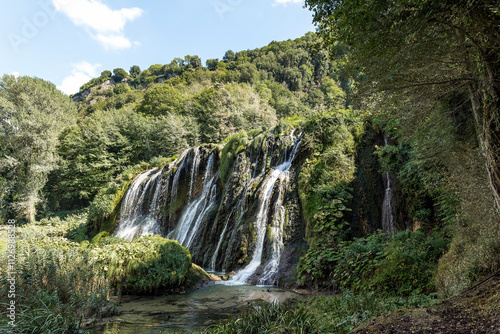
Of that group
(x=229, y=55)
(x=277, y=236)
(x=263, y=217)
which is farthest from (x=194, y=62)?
(x=277, y=236)

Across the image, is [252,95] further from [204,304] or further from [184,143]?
[204,304]

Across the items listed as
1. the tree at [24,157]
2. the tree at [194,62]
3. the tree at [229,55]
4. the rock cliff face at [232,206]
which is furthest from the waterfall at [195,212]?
the tree at [194,62]

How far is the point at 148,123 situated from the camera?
30.1 meters

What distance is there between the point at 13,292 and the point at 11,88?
38.4 meters

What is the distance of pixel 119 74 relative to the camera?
90.9 meters

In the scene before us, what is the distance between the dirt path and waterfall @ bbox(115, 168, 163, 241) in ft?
52.0

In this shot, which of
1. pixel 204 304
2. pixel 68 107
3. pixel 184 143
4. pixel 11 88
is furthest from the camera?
pixel 68 107

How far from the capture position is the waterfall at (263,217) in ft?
30.6

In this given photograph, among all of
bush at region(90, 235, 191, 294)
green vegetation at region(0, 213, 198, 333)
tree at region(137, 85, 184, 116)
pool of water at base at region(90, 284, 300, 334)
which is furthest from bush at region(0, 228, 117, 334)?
tree at region(137, 85, 184, 116)

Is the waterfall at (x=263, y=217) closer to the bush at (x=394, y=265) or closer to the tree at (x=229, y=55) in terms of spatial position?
the bush at (x=394, y=265)

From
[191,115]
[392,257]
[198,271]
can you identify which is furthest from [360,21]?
[191,115]

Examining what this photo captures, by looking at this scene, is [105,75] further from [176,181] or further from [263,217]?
[263,217]

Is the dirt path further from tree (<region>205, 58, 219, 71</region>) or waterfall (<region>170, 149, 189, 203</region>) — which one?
tree (<region>205, 58, 219, 71</region>)

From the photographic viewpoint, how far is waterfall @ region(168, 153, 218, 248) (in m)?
14.0
